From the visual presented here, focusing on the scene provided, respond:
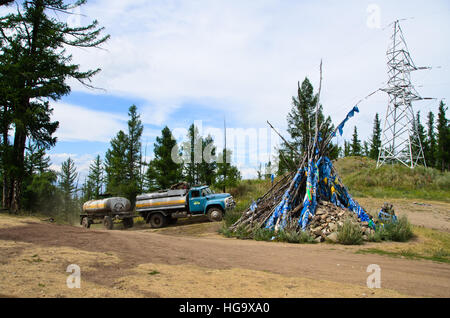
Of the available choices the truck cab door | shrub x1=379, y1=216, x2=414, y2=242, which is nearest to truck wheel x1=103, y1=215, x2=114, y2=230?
the truck cab door

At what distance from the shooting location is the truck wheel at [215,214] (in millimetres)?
19703

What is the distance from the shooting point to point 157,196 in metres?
21.9

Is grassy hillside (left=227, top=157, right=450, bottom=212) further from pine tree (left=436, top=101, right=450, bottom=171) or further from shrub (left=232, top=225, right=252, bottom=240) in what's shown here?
pine tree (left=436, top=101, right=450, bottom=171)

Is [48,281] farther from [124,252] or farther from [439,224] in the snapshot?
[439,224]

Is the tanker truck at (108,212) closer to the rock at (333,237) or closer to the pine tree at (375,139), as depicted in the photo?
the rock at (333,237)

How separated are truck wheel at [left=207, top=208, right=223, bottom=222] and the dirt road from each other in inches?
405

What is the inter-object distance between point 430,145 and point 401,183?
149ft

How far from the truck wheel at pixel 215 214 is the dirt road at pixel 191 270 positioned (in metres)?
10.3

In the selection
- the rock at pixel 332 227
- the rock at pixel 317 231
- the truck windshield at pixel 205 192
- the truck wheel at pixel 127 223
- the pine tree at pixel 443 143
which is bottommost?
the truck wheel at pixel 127 223

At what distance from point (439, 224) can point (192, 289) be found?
15.4 metres

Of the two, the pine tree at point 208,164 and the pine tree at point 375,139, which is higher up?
the pine tree at point 375,139

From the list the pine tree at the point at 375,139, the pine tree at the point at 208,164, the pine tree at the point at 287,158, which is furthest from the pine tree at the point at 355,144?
the pine tree at the point at 208,164

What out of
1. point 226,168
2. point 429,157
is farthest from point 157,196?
point 429,157

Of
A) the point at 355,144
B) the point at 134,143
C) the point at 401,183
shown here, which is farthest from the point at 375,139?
the point at 134,143
